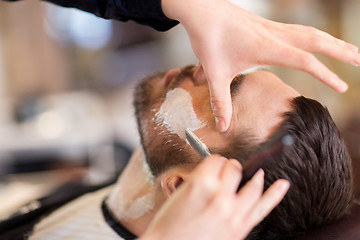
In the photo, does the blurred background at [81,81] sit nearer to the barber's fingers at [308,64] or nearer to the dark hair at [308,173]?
the dark hair at [308,173]

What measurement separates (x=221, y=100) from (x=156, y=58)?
4.11 metres

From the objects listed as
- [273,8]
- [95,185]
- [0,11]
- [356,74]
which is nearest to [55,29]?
[0,11]

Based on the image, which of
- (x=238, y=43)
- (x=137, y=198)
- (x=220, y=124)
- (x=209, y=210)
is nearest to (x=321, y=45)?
(x=238, y=43)

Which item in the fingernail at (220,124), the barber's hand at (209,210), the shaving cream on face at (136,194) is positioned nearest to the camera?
the barber's hand at (209,210)

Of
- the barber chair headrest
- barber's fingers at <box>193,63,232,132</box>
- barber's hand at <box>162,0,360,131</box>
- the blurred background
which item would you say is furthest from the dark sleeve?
the blurred background

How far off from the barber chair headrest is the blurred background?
1394 millimetres

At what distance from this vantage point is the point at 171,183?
920mm

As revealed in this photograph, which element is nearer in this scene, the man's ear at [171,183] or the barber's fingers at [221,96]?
the barber's fingers at [221,96]

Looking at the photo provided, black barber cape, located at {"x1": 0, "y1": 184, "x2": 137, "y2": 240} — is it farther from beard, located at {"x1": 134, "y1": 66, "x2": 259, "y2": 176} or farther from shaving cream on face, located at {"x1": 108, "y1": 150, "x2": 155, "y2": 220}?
beard, located at {"x1": 134, "y1": 66, "x2": 259, "y2": 176}

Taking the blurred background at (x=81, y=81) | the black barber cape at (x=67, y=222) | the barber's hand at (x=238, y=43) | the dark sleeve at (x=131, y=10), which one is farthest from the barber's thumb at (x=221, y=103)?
the blurred background at (x=81, y=81)

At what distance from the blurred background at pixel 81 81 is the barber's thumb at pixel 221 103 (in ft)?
A: 4.48

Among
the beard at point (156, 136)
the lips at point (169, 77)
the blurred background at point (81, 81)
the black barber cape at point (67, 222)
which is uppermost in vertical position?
the lips at point (169, 77)

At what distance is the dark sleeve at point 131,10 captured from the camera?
3.11ft

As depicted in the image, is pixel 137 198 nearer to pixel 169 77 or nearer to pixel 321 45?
pixel 169 77
